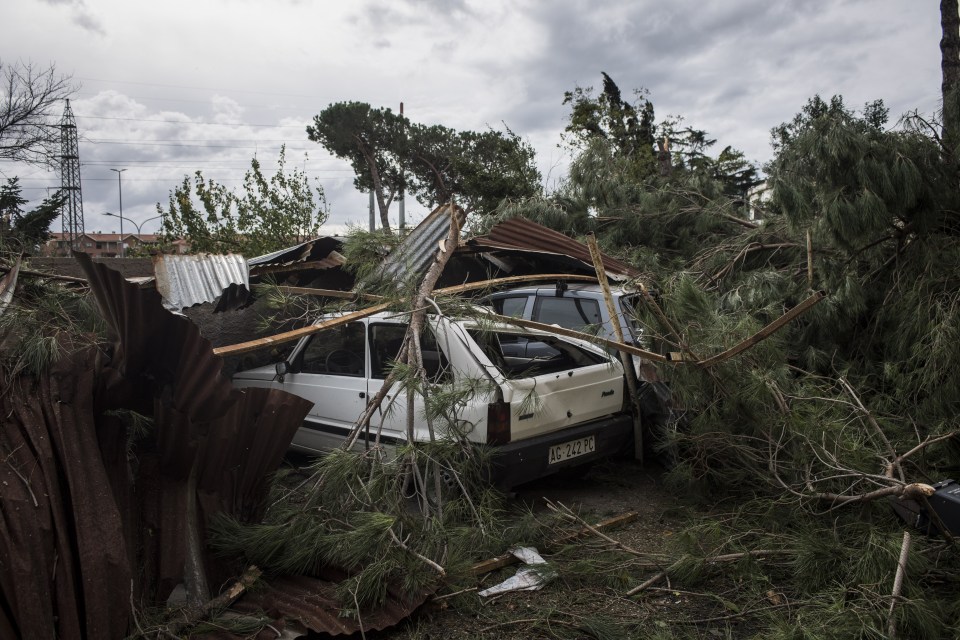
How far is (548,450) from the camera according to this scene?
14.7 feet

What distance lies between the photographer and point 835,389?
14.3ft

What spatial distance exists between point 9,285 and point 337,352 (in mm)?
2254

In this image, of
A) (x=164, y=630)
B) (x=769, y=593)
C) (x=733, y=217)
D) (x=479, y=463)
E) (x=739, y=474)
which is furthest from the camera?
(x=733, y=217)

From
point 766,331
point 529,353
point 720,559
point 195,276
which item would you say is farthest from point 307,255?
point 720,559

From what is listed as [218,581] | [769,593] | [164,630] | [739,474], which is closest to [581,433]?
[739,474]

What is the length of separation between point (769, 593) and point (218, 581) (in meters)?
2.72

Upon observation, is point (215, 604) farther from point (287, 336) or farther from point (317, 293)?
point (317, 293)

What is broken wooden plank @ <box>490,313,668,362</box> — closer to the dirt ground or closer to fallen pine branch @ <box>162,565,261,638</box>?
the dirt ground

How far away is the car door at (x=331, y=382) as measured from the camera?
5.02 meters

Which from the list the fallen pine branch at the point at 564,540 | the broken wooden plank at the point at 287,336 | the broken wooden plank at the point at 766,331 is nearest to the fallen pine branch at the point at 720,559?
the fallen pine branch at the point at 564,540

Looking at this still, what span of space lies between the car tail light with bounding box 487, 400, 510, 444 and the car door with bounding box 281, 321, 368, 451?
3.79ft

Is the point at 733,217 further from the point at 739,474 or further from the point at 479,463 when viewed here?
the point at 479,463

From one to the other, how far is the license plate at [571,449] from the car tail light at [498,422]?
0.42 meters

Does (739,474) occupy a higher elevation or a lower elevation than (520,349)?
lower
